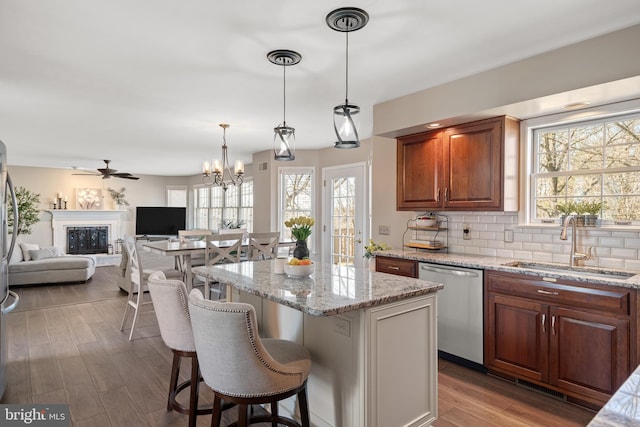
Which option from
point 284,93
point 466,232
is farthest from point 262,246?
point 466,232

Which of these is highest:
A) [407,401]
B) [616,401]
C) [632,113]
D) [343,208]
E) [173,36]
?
[173,36]

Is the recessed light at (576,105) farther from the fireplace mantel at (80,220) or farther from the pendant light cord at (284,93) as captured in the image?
the fireplace mantel at (80,220)

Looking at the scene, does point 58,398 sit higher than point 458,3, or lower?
lower

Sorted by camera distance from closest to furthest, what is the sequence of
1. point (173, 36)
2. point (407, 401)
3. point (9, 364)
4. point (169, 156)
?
point (407, 401), point (173, 36), point (9, 364), point (169, 156)

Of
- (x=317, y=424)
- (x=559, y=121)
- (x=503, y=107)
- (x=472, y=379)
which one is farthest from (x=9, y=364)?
(x=559, y=121)

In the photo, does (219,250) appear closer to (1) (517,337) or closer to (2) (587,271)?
(1) (517,337)

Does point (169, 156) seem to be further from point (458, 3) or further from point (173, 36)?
point (458, 3)

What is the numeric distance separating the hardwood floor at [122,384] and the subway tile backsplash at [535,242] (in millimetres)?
1064

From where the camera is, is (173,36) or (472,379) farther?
(472,379)

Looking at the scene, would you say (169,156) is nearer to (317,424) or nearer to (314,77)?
(314,77)

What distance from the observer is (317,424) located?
2.03 meters

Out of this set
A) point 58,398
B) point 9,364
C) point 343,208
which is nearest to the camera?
point 58,398

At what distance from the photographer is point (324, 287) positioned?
2020mm

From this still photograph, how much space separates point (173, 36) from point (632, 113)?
129 inches
